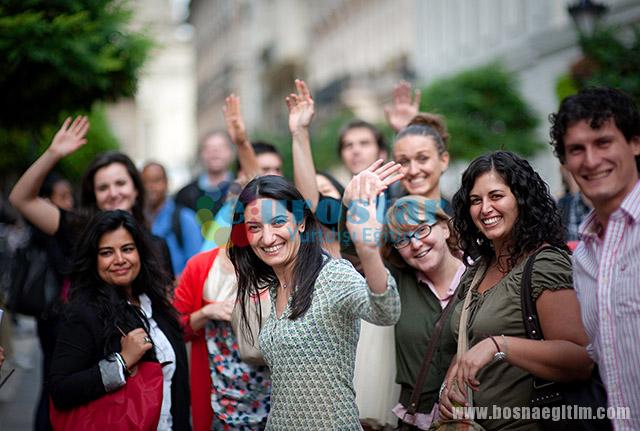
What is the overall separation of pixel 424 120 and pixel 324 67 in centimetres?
3658

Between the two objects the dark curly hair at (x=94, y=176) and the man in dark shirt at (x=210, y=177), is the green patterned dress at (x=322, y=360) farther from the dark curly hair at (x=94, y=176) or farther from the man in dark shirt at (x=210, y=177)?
the man in dark shirt at (x=210, y=177)

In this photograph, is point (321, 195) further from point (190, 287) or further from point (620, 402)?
point (620, 402)

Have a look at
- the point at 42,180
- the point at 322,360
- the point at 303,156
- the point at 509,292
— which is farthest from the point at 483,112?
the point at 322,360

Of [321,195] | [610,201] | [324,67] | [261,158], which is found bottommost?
[610,201]

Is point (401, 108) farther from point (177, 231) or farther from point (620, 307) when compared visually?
point (620, 307)

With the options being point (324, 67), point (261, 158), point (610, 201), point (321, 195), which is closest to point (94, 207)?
point (261, 158)

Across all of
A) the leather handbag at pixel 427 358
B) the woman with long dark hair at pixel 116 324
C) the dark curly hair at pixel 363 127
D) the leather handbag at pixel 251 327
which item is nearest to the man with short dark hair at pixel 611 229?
the leather handbag at pixel 427 358

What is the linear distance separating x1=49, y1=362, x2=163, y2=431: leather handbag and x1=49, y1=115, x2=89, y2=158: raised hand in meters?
1.83

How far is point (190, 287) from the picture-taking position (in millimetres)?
5023

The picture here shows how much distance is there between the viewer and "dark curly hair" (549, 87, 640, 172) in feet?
9.90

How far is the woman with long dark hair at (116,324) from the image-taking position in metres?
4.11

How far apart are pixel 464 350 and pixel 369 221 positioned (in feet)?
2.76

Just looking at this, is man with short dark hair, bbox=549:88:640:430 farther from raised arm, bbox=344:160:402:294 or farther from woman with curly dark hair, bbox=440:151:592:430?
raised arm, bbox=344:160:402:294

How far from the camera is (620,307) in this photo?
2932mm
